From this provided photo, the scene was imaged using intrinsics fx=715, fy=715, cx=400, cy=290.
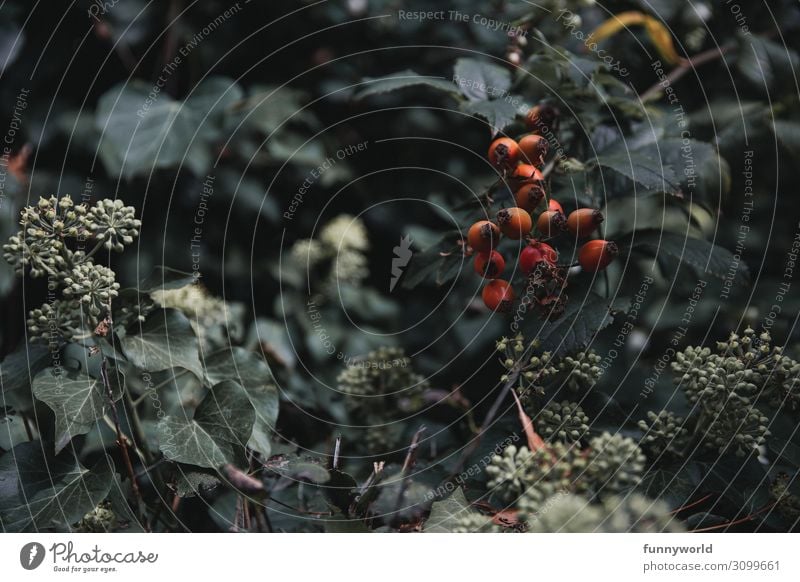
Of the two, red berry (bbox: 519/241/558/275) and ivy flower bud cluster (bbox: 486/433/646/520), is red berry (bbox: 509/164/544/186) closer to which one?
red berry (bbox: 519/241/558/275)

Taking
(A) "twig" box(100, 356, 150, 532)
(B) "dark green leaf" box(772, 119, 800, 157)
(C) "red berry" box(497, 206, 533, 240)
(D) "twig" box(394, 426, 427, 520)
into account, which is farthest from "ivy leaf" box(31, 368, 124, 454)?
(B) "dark green leaf" box(772, 119, 800, 157)

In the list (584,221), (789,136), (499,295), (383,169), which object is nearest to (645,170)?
(584,221)

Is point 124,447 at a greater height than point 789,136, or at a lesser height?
lesser

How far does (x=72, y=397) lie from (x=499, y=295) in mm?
384

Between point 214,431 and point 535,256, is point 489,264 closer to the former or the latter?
point 535,256

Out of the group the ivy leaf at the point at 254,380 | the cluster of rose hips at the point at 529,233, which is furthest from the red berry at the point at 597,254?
the ivy leaf at the point at 254,380

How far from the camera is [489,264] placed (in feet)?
2.17

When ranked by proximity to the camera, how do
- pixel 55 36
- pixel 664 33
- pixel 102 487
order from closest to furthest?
pixel 102 487 → pixel 664 33 → pixel 55 36

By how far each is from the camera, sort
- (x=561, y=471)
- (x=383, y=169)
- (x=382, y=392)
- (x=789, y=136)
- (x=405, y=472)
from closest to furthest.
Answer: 1. (x=561, y=471)
2. (x=405, y=472)
3. (x=382, y=392)
4. (x=789, y=136)
5. (x=383, y=169)

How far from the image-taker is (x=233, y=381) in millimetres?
677

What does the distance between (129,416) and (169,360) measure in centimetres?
8

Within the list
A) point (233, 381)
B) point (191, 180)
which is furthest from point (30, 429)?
point (191, 180)

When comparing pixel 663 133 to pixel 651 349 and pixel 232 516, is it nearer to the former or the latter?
pixel 651 349
